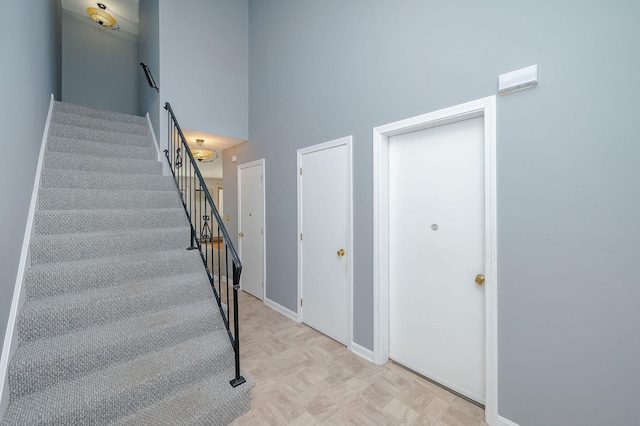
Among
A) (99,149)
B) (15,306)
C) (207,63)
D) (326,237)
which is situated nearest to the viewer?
(15,306)

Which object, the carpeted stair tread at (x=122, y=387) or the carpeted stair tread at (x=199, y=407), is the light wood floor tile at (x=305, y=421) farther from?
the carpeted stair tread at (x=122, y=387)

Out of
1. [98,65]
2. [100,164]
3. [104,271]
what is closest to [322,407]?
[104,271]

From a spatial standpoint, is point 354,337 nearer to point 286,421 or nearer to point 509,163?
point 286,421

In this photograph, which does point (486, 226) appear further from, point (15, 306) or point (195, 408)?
point (15, 306)

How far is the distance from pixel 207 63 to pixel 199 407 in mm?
3924

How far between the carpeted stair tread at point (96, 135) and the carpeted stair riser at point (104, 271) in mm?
1878

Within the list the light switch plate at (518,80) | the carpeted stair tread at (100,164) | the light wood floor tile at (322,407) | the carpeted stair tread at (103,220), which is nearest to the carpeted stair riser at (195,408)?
the light wood floor tile at (322,407)

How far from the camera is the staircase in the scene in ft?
4.88

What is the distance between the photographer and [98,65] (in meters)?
4.91

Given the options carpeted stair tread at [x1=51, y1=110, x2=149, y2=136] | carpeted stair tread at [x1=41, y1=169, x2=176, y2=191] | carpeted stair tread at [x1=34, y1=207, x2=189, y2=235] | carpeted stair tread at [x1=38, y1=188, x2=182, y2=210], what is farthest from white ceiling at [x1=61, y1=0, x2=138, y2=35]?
carpeted stair tread at [x1=34, y1=207, x2=189, y2=235]

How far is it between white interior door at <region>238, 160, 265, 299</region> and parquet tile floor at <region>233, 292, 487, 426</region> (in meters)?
1.28

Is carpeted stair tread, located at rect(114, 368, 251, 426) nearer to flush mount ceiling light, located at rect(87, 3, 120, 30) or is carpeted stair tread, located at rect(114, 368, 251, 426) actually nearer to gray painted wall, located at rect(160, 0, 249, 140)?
gray painted wall, located at rect(160, 0, 249, 140)

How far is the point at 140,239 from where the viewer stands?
7.93 feet

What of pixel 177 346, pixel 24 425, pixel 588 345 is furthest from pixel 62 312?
pixel 588 345
